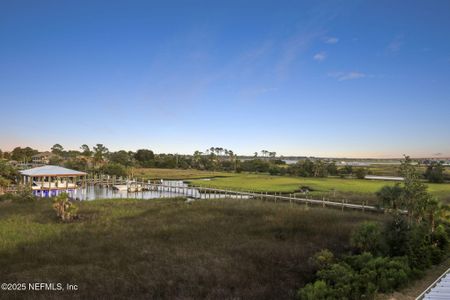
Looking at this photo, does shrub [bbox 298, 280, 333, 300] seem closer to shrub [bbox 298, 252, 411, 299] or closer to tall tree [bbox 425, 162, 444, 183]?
shrub [bbox 298, 252, 411, 299]

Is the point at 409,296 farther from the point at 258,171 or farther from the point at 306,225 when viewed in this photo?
the point at 258,171

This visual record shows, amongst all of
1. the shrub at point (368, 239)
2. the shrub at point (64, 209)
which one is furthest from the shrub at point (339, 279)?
the shrub at point (64, 209)

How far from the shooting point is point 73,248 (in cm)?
1631

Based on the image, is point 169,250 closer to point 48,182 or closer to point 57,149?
point 48,182

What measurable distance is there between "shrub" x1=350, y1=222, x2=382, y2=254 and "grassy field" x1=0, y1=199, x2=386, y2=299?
1.93 m

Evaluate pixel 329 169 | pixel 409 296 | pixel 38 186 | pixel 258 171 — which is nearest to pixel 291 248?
pixel 409 296

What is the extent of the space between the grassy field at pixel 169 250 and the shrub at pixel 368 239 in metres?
1.93

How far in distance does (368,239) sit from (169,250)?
9321mm

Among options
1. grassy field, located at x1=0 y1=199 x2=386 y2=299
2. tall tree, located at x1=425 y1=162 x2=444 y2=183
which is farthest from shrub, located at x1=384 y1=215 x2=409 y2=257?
tall tree, located at x1=425 y1=162 x2=444 y2=183

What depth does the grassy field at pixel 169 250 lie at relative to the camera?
1121cm

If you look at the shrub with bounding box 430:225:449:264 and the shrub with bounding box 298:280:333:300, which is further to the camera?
the shrub with bounding box 430:225:449:264

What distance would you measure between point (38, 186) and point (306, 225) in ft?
139

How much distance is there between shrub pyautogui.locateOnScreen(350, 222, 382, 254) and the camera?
13977mm

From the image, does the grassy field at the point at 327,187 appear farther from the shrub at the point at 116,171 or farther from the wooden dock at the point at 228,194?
the shrub at the point at 116,171
